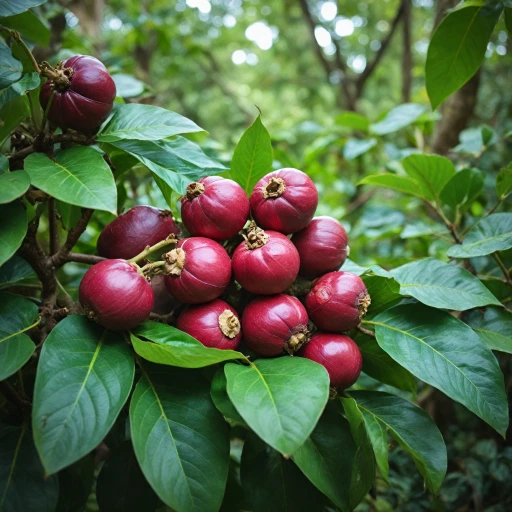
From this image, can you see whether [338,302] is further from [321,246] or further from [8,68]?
[8,68]

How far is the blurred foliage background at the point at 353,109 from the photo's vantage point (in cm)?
136

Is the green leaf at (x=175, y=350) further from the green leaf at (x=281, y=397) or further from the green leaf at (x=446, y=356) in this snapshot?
the green leaf at (x=446, y=356)

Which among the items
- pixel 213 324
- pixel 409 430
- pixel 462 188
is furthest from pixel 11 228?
pixel 462 188

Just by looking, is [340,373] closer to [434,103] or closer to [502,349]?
[502,349]

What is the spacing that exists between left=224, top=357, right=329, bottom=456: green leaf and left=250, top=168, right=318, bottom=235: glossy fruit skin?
9.4 inches

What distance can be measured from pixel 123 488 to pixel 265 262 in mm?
450

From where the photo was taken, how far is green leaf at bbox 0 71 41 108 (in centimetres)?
67

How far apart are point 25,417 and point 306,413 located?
49 cm

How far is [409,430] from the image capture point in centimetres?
73

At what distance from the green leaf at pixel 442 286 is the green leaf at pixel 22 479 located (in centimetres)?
67

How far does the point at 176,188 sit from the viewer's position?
73cm

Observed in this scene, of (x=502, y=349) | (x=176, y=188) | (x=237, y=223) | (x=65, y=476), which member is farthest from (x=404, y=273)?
(x=65, y=476)

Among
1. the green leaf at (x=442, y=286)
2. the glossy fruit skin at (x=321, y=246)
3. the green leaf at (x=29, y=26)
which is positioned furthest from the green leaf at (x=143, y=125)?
the green leaf at (x=442, y=286)

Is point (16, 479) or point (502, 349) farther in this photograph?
point (502, 349)
